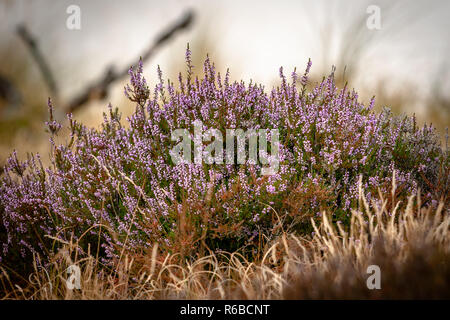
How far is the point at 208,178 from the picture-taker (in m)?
3.10

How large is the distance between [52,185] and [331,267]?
248 cm

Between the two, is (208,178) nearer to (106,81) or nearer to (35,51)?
(106,81)

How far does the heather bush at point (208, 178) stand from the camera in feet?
9.27

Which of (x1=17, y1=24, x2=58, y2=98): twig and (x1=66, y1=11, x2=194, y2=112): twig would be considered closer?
(x1=66, y1=11, x2=194, y2=112): twig

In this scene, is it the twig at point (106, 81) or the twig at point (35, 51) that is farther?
the twig at point (35, 51)

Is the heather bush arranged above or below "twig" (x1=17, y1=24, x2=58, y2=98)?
below

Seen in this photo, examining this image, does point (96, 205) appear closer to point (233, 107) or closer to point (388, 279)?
point (233, 107)

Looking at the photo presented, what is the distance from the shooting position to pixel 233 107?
3.40 metres

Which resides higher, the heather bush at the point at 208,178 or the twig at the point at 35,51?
the twig at the point at 35,51

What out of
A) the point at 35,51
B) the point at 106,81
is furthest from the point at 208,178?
the point at 35,51

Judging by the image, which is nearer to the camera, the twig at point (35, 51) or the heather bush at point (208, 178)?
the heather bush at point (208, 178)

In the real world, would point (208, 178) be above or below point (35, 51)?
below

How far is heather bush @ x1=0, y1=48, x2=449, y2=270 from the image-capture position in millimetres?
2826
